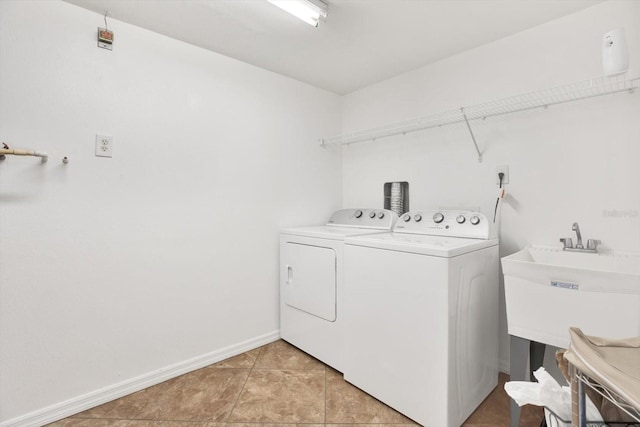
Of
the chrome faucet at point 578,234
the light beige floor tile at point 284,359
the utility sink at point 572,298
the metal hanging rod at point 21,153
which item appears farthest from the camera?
the light beige floor tile at point 284,359

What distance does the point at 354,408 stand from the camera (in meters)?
1.61

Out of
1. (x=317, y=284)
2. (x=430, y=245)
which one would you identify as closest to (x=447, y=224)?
(x=430, y=245)

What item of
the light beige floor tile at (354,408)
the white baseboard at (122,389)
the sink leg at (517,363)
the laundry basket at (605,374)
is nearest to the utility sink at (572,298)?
the sink leg at (517,363)

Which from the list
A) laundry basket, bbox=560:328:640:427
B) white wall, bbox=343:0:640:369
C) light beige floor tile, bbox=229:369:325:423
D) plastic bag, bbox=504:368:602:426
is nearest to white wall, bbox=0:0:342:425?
light beige floor tile, bbox=229:369:325:423

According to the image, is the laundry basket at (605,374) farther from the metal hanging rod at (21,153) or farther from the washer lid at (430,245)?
the metal hanging rod at (21,153)

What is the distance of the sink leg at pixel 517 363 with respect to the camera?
1376 millimetres

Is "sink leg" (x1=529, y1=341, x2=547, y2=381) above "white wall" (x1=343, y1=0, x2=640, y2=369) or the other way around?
the other way around

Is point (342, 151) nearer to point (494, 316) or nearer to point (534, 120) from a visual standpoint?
point (534, 120)

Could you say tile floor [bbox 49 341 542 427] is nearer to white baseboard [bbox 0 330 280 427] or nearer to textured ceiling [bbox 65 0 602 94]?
white baseboard [bbox 0 330 280 427]

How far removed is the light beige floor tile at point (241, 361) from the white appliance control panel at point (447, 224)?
137 centimetres

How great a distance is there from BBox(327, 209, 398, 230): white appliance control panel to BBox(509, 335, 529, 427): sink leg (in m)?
1.02

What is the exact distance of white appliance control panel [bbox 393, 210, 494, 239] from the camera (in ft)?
5.68

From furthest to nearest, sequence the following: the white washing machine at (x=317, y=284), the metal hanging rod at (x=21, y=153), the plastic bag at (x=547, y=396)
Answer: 1. the white washing machine at (x=317, y=284)
2. the metal hanging rod at (x=21, y=153)
3. the plastic bag at (x=547, y=396)

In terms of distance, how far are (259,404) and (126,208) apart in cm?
135
